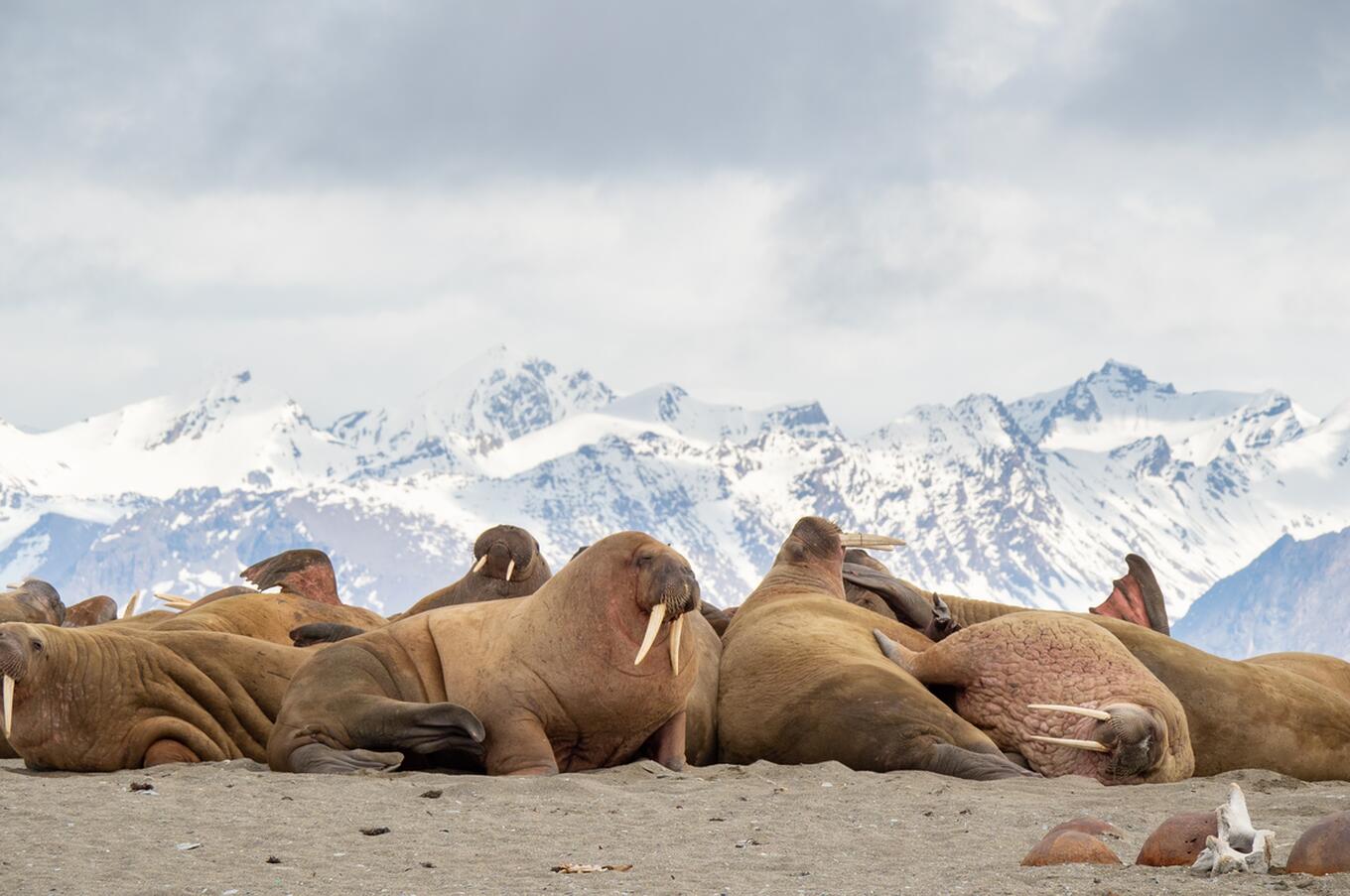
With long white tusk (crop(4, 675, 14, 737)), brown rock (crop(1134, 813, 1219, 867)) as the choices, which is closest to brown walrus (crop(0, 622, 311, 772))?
long white tusk (crop(4, 675, 14, 737))

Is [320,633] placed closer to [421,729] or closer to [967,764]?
[421,729]

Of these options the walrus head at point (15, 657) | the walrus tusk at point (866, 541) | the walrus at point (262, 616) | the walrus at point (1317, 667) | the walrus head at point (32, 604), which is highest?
the walrus tusk at point (866, 541)

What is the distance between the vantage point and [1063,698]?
903 centimetres

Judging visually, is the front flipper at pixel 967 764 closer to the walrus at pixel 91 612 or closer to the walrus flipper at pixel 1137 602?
the walrus flipper at pixel 1137 602

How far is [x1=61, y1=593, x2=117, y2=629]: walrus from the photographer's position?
52.2ft

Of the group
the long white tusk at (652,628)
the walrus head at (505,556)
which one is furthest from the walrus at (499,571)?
the long white tusk at (652,628)

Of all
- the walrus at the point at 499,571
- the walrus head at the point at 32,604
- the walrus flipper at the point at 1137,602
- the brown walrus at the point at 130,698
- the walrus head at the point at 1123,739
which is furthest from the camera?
the walrus flipper at the point at 1137,602

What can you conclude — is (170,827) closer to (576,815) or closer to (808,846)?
(576,815)

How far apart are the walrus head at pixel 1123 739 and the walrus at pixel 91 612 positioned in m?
10.0

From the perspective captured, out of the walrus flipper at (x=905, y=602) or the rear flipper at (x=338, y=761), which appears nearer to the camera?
the rear flipper at (x=338, y=761)

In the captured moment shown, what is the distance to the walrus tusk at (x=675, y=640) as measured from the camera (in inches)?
319

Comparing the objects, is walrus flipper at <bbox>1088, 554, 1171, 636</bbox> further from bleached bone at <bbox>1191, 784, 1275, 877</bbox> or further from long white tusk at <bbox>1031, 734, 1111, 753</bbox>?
bleached bone at <bbox>1191, 784, 1275, 877</bbox>

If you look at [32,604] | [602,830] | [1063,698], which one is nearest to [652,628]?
[602,830]

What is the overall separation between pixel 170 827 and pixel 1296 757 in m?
5.91
